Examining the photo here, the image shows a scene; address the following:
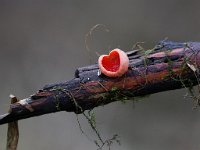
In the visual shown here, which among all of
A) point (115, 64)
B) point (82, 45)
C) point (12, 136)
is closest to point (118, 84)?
point (115, 64)

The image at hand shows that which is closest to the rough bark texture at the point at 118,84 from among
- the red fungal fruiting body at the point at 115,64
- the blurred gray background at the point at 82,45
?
the red fungal fruiting body at the point at 115,64

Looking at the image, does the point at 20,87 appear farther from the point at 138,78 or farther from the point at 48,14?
the point at 138,78

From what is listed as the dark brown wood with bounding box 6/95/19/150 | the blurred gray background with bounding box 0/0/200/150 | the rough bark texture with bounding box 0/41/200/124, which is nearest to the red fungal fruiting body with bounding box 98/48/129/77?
the rough bark texture with bounding box 0/41/200/124

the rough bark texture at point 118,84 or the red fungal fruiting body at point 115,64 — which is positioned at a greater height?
the red fungal fruiting body at point 115,64

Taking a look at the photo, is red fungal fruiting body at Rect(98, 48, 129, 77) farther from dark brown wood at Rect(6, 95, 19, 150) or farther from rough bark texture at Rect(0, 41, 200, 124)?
dark brown wood at Rect(6, 95, 19, 150)

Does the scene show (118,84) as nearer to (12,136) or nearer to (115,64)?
(115,64)

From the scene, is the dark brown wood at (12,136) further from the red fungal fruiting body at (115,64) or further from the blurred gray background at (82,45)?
the blurred gray background at (82,45)

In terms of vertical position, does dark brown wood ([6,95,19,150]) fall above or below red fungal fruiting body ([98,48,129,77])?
below

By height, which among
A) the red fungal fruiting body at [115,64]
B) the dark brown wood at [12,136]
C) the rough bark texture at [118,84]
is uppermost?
the red fungal fruiting body at [115,64]
